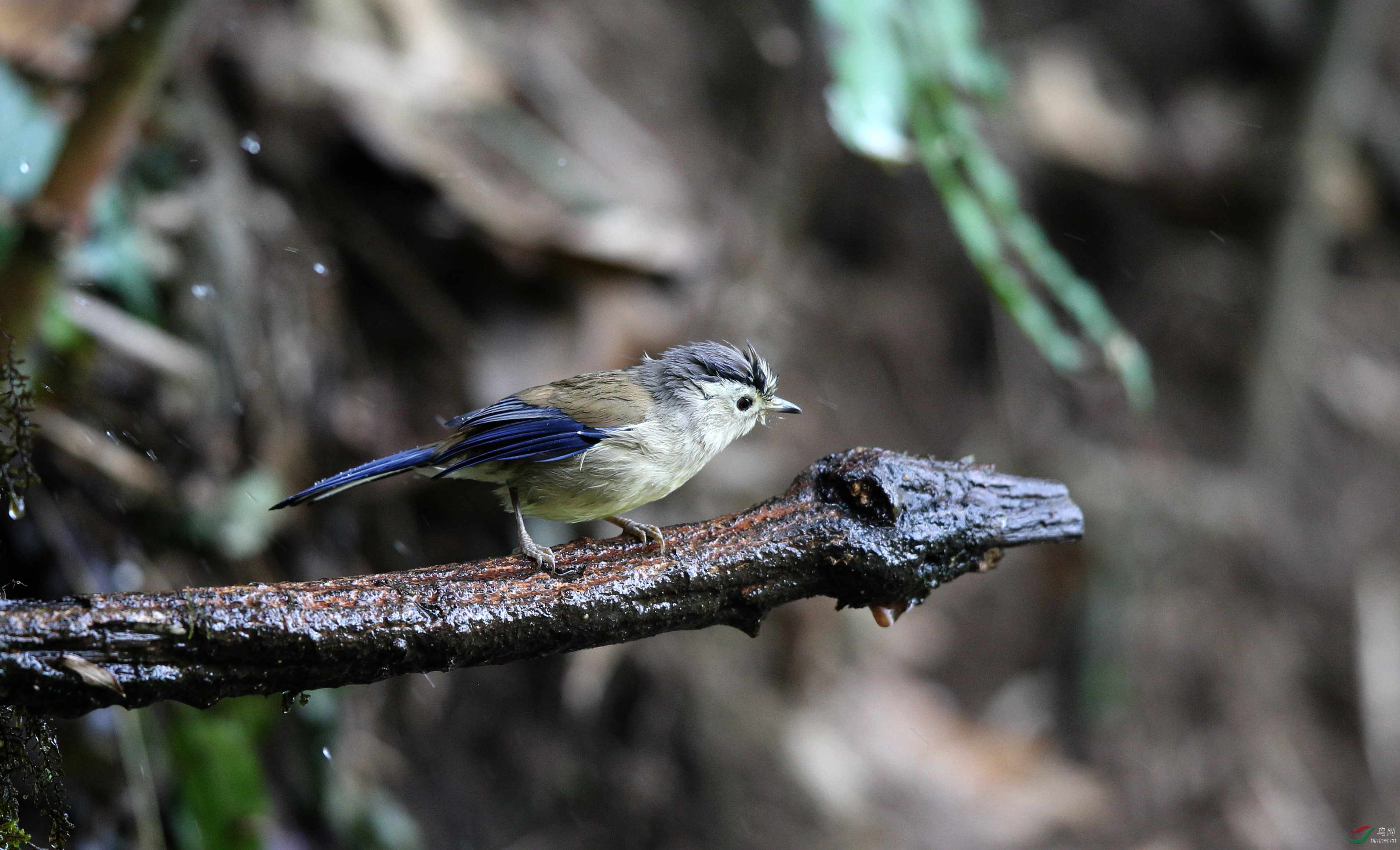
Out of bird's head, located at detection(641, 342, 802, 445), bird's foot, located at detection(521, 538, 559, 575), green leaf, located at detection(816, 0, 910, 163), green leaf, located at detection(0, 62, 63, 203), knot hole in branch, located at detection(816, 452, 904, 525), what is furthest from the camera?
green leaf, located at detection(0, 62, 63, 203)

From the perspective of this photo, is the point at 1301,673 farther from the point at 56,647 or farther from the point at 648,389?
the point at 56,647

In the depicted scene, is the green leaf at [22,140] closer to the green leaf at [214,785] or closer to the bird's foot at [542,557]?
the green leaf at [214,785]

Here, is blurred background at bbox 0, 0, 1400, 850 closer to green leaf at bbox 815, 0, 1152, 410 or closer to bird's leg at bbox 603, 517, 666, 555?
green leaf at bbox 815, 0, 1152, 410

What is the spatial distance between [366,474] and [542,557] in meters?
0.44

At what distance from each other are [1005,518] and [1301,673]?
6343 millimetres

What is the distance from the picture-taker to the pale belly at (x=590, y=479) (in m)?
2.64

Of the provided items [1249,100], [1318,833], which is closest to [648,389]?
[1318,833]

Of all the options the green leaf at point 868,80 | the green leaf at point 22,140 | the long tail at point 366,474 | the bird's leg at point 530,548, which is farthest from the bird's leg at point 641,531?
the green leaf at point 22,140

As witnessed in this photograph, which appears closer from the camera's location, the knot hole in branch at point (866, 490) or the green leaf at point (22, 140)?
the knot hole in branch at point (866, 490)

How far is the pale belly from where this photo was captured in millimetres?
2639

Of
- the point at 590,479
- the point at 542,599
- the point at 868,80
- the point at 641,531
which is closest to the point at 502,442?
the point at 590,479

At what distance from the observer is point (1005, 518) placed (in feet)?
8.36

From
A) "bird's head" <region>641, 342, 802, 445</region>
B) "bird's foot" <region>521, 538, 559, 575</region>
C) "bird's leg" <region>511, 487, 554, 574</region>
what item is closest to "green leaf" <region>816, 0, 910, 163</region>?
"bird's head" <region>641, 342, 802, 445</region>

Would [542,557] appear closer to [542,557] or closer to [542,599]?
[542,557]
